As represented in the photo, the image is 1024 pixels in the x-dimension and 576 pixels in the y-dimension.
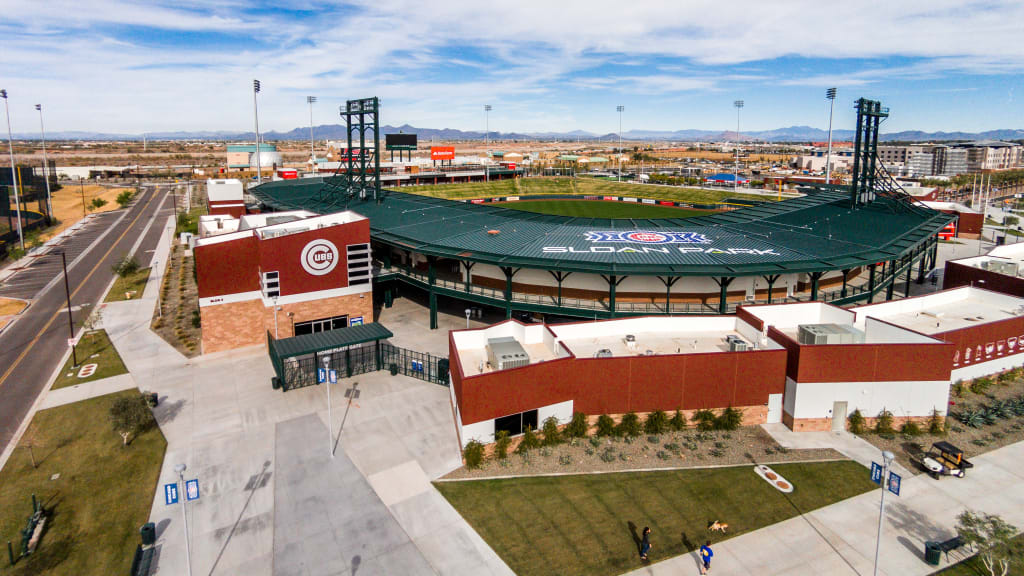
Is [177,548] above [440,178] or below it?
below

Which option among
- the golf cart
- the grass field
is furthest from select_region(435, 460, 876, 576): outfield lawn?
the grass field

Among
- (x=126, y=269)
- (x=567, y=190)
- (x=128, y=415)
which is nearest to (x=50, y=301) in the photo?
(x=126, y=269)

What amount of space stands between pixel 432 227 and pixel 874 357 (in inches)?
1464

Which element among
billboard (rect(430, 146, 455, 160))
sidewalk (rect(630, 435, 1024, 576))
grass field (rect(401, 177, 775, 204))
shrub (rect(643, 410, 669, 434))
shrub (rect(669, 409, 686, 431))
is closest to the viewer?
sidewalk (rect(630, 435, 1024, 576))

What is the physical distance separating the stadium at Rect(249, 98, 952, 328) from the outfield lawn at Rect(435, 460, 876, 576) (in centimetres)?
1660

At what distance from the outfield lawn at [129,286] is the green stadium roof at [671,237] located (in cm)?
1788

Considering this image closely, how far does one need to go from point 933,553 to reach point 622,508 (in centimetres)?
1063

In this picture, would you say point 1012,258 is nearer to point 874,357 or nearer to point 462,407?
point 874,357

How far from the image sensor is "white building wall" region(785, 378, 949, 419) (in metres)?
28.4

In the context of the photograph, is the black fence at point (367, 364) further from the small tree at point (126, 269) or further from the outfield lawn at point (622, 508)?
the small tree at point (126, 269)

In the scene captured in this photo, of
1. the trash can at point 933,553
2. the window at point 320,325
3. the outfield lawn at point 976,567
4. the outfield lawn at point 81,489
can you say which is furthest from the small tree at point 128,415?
the outfield lawn at point 976,567

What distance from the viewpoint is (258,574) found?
1914cm

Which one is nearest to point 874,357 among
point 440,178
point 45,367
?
point 45,367

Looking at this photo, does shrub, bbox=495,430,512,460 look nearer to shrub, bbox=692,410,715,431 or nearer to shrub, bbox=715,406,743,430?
shrub, bbox=692,410,715,431
